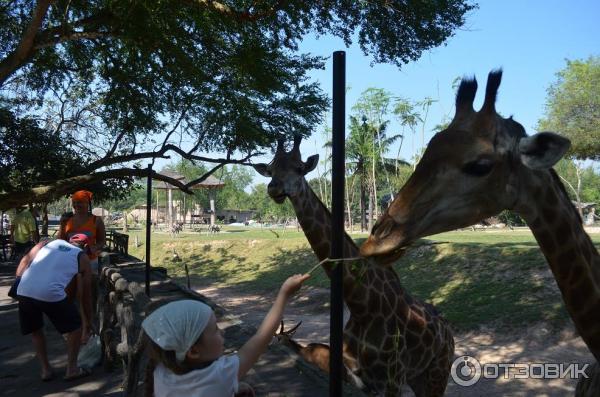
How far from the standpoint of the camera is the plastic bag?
5.63 m

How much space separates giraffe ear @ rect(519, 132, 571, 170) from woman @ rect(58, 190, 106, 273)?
549cm

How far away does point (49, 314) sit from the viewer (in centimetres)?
500

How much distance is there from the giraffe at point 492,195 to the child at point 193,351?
1.74ft

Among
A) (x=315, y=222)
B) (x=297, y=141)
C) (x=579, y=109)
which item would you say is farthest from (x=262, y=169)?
(x=579, y=109)

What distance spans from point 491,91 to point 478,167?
38 centimetres

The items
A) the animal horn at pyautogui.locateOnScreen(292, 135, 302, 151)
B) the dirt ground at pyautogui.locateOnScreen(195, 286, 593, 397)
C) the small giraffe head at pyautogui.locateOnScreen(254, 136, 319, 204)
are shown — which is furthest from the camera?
the dirt ground at pyautogui.locateOnScreen(195, 286, 593, 397)

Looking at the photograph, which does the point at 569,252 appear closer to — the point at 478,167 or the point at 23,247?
the point at 478,167

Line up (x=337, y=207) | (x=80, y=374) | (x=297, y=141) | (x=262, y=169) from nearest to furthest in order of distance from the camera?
(x=337, y=207)
(x=80, y=374)
(x=297, y=141)
(x=262, y=169)

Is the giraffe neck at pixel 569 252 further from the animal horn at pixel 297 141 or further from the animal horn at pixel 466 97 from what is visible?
the animal horn at pixel 297 141

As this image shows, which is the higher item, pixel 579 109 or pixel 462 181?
Result: pixel 579 109

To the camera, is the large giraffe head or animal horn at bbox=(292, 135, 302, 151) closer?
the large giraffe head

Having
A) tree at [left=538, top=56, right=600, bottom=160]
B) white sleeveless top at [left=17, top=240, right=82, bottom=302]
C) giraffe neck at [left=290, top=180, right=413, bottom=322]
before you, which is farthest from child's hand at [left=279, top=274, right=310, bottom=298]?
tree at [left=538, top=56, right=600, bottom=160]

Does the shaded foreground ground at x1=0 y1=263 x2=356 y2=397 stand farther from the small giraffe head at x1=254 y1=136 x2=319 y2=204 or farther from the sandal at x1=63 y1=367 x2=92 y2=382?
the small giraffe head at x1=254 y1=136 x2=319 y2=204

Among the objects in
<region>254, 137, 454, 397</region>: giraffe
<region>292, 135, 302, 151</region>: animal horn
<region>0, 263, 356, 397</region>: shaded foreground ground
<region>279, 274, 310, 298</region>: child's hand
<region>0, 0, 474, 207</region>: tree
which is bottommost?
<region>0, 263, 356, 397</region>: shaded foreground ground
